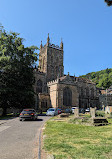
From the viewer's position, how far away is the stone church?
37.7m

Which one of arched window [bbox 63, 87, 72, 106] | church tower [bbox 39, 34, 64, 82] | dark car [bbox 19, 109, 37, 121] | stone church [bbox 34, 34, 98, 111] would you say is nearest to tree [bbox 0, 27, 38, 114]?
stone church [bbox 34, 34, 98, 111]

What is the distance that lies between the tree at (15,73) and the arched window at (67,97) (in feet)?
51.0

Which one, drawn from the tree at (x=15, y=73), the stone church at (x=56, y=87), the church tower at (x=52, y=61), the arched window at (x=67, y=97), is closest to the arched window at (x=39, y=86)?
the stone church at (x=56, y=87)

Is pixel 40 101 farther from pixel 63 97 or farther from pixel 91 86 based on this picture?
pixel 91 86

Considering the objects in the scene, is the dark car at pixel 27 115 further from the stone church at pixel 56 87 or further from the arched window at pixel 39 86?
the arched window at pixel 39 86

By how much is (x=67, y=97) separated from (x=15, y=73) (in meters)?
19.3

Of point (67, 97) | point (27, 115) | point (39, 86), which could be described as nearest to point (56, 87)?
point (67, 97)

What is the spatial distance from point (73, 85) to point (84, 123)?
29553 mm

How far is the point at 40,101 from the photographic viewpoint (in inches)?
1458

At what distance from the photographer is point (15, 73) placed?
24328mm

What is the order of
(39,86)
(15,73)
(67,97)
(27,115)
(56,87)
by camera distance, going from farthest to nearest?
1. (39,86)
2. (67,97)
3. (56,87)
4. (15,73)
5. (27,115)

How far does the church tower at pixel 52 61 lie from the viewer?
5019 centimetres

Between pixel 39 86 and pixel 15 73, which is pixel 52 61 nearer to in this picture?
pixel 39 86

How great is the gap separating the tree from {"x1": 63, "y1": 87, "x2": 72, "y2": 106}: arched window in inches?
612
